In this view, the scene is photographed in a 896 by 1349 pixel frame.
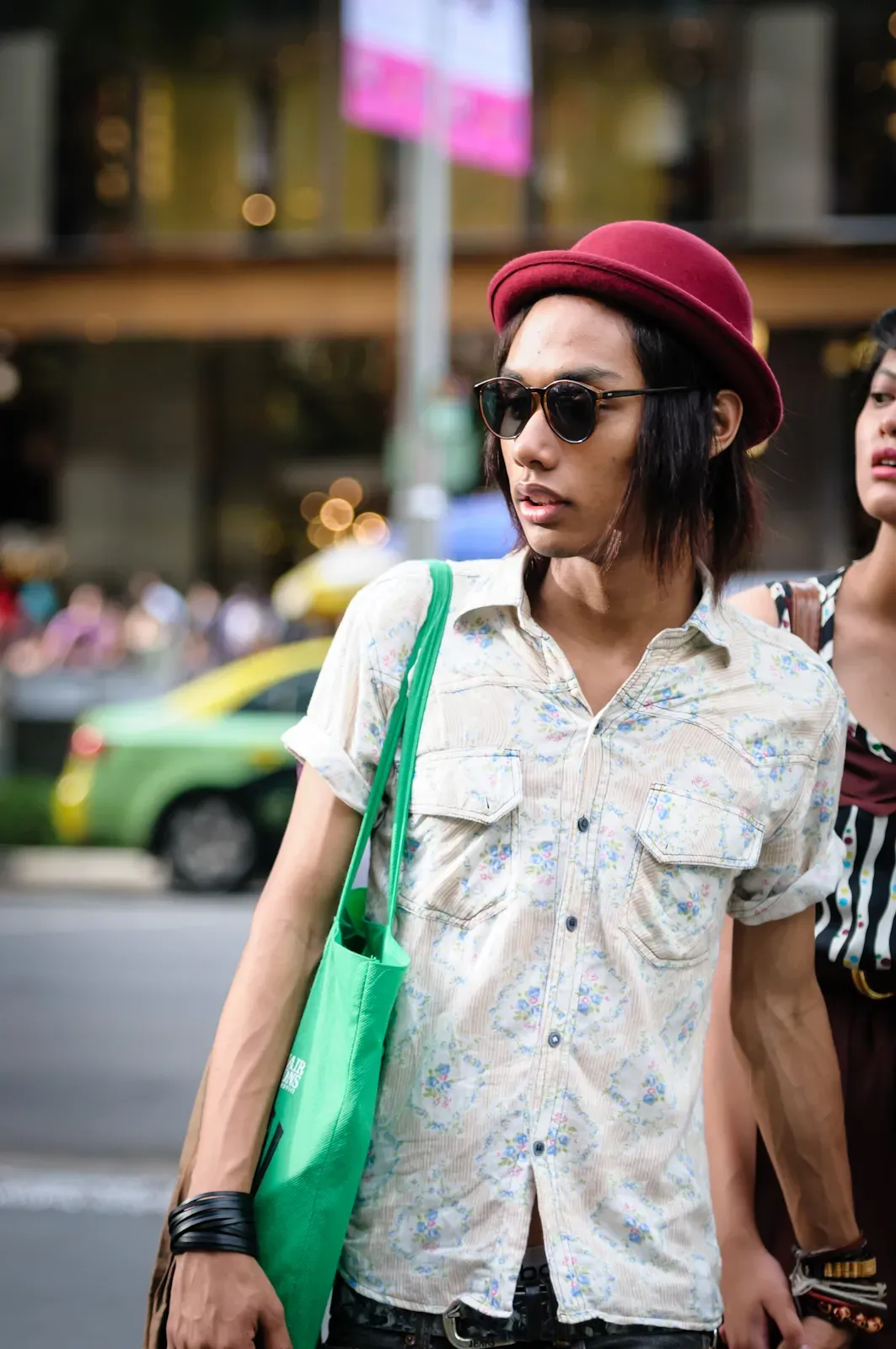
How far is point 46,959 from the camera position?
10055 millimetres

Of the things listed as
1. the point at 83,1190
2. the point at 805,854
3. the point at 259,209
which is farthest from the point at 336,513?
the point at 805,854

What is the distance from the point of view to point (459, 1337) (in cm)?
196

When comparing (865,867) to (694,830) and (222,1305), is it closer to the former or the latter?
(694,830)

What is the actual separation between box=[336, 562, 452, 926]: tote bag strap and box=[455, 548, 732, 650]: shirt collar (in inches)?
2.0

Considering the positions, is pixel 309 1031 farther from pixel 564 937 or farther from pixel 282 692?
pixel 282 692

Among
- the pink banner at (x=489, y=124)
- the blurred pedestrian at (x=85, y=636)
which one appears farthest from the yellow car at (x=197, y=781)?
the blurred pedestrian at (x=85, y=636)

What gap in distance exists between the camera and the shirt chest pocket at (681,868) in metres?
2.04

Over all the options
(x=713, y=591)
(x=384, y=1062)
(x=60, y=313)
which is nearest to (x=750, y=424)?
(x=713, y=591)

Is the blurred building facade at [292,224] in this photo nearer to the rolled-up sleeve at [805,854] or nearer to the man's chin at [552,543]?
the rolled-up sleeve at [805,854]

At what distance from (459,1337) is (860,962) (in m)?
0.89

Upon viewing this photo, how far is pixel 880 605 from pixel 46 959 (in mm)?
8075

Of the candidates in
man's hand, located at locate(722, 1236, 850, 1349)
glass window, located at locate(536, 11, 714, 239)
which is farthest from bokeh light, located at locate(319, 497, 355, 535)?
man's hand, located at locate(722, 1236, 850, 1349)

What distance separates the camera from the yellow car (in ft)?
40.8

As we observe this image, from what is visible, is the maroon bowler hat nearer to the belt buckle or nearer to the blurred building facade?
the belt buckle
